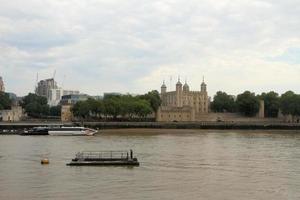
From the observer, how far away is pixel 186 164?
45.8m

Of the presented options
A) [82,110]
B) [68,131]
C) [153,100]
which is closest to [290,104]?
[153,100]

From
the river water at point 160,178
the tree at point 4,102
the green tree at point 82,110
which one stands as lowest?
the river water at point 160,178

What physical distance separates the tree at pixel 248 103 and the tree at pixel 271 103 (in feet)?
23.9

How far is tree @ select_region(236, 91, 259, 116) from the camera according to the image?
178 m

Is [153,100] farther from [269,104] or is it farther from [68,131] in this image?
[68,131]

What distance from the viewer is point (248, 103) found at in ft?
586

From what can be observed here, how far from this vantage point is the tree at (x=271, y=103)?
601 feet

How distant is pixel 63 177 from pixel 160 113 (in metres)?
135

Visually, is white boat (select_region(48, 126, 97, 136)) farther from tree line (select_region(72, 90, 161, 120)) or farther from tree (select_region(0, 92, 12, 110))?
tree (select_region(0, 92, 12, 110))

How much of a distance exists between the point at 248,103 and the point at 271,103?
11.7 meters

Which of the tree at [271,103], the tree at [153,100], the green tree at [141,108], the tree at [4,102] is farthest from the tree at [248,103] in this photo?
the tree at [4,102]

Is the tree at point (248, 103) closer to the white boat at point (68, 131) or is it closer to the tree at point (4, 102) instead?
the tree at point (4, 102)

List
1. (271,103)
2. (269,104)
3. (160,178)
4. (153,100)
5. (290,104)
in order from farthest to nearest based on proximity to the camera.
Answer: (269,104) < (271,103) < (153,100) < (290,104) < (160,178)

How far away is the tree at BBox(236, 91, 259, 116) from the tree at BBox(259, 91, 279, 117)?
7.27 metres
